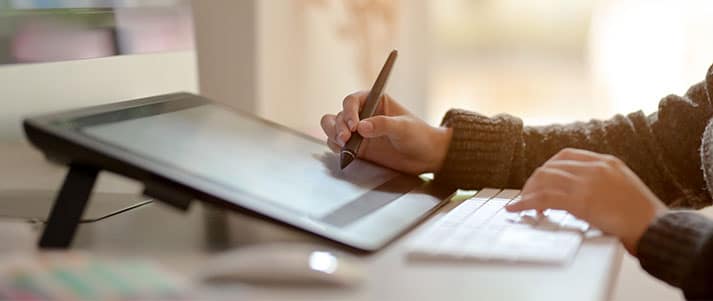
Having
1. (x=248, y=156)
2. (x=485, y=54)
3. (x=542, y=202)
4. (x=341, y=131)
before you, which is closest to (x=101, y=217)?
(x=248, y=156)

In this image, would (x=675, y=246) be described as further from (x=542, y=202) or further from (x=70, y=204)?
(x=70, y=204)

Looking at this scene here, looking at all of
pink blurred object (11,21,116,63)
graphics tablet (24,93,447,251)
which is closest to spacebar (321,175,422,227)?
graphics tablet (24,93,447,251)

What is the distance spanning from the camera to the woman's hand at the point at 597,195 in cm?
67

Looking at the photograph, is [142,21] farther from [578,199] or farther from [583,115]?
[583,115]

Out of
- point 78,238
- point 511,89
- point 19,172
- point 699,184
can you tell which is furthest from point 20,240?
point 511,89

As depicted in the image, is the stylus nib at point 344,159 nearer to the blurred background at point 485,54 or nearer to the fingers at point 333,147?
the fingers at point 333,147

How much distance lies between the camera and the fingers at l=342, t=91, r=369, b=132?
877 millimetres

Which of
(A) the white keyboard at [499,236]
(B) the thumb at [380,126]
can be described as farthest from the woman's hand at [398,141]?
(A) the white keyboard at [499,236]

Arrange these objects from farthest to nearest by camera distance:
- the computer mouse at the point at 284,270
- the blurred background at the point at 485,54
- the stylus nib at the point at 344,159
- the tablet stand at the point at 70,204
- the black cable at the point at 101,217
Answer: the blurred background at the point at 485,54, the stylus nib at the point at 344,159, the black cable at the point at 101,217, the tablet stand at the point at 70,204, the computer mouse at the point at 284,270

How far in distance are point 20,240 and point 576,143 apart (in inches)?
22.0

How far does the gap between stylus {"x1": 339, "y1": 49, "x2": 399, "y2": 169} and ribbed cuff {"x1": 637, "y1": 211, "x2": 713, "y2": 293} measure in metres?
0.28

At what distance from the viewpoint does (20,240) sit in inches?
24.9

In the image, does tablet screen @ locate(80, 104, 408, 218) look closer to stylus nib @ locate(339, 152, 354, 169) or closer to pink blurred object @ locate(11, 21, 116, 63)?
stylus nib @ locate(339, 152, 354, 169)

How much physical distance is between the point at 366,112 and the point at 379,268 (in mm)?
335
